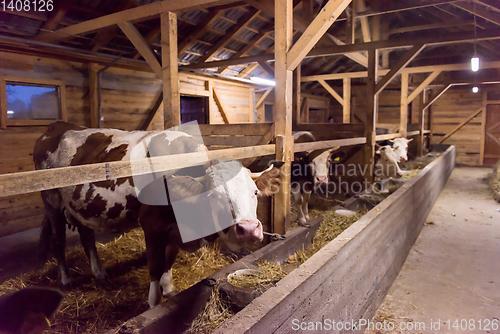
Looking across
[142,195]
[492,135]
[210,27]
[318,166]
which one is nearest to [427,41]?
[318,166]

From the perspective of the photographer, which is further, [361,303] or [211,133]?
[211,133]

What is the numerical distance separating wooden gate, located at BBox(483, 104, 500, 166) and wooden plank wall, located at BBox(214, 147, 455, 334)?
12.3 metres

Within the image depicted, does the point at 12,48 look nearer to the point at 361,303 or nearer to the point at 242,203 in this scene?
the point at 242,203

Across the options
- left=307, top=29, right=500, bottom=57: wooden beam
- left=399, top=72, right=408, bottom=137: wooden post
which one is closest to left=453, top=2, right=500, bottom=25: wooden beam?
left=307, top=29, right=500, bottom=57: wooden beam

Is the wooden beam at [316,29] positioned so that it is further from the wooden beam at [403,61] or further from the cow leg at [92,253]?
the cow leg at [92,253]

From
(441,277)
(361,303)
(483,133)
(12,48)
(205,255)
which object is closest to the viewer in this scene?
(361,303)

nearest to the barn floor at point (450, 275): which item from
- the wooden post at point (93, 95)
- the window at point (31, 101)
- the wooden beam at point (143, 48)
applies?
the wooden beam at point (143, 48)

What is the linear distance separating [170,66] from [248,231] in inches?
89.1

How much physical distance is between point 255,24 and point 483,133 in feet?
38.3

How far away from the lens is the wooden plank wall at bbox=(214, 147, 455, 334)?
1634 millimetres

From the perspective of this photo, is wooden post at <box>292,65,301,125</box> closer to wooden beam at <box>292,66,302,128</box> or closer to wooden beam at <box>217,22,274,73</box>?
wooden beam at <box>292,66,302,128</box>

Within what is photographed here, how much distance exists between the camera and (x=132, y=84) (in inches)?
245

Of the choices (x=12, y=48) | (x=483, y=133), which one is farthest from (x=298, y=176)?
(x=483, y=133)

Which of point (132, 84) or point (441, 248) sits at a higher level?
point (132, 84)
